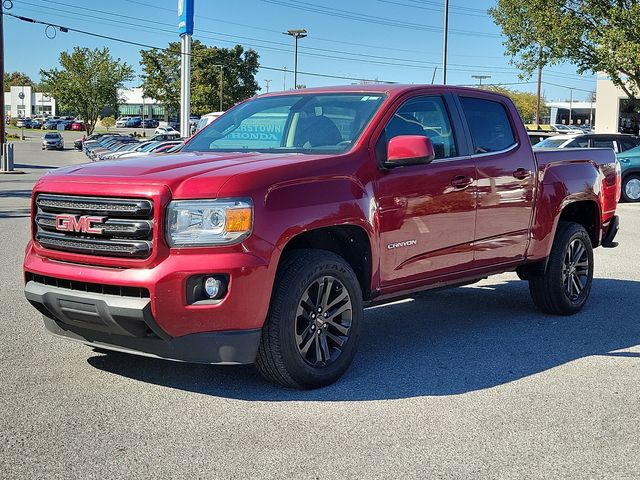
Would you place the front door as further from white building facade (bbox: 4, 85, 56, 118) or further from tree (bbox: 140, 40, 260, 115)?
white building facade (bbox: 4, 85, 56, 118)

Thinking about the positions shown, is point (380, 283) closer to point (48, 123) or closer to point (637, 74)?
point (637, 74)

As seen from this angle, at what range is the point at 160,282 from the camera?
14.7 ft

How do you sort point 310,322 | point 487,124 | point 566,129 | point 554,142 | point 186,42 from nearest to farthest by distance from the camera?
point 310,322 < point 487,124 < point 554,142 < point 186,42 < point 566,129

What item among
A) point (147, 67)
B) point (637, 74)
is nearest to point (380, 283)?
point (637, 74)

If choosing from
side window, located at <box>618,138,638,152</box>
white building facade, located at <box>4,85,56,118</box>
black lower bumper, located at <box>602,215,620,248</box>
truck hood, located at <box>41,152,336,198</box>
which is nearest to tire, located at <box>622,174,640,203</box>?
side window, located at <box>618,138,638,152</box>

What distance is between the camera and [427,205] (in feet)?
18.7

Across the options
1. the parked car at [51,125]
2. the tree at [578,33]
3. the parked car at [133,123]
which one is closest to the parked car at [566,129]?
the tree at [578,33]

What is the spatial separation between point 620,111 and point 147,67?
47.0 m

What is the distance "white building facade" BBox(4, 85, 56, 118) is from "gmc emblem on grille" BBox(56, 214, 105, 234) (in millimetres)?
140200

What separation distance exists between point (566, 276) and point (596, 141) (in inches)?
585

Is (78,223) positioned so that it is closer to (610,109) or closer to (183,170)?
(183,170)

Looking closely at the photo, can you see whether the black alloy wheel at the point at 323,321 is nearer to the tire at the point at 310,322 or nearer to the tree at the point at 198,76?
the tire at the point at 310,322

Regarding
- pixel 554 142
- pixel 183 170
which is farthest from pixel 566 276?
pixel 554 142

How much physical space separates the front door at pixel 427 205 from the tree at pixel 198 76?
250ft
